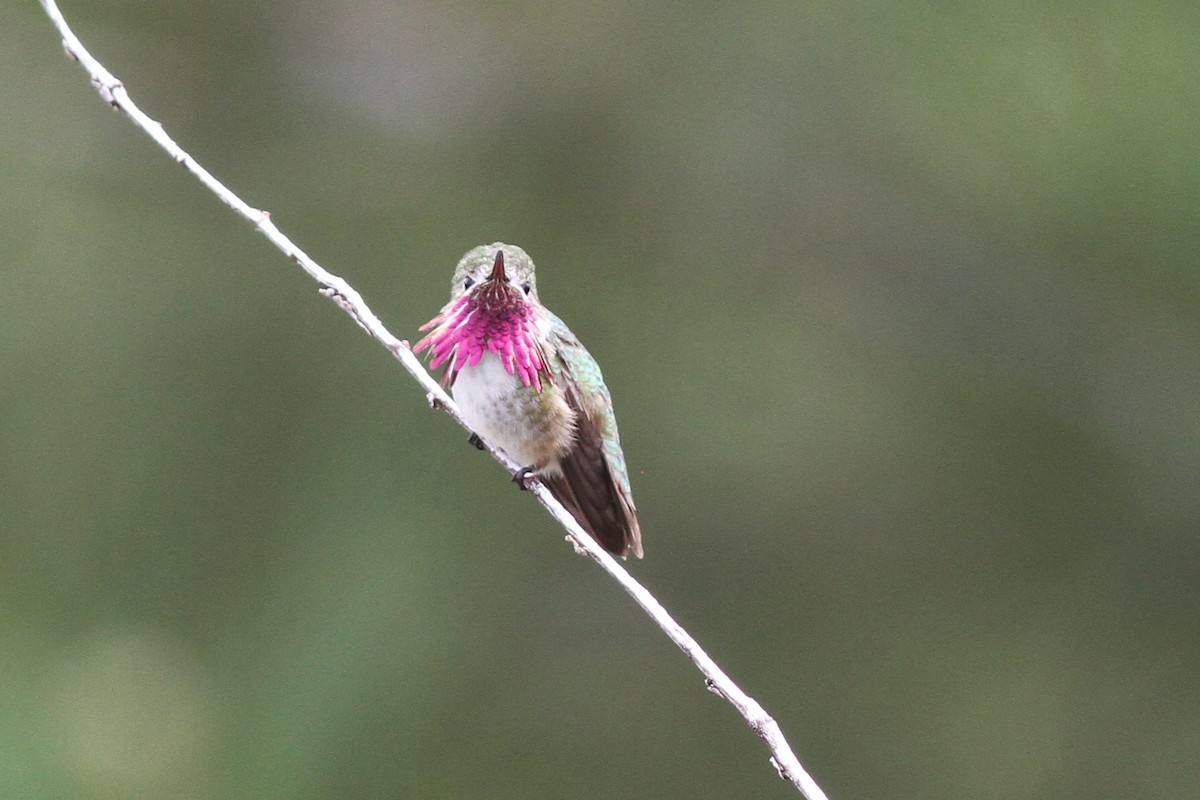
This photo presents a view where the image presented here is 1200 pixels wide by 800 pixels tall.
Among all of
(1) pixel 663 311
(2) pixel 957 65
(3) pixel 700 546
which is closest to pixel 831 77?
(2) pixel 957 65

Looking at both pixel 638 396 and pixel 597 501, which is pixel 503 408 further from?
pixel 638 396

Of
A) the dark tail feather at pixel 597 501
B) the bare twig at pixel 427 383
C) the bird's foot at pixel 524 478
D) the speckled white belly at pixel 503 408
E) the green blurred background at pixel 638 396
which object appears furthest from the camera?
the green blurred background at pixel 638 396

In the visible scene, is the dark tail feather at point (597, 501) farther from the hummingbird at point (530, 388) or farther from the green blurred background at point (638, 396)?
the green blurred background at point (638, 396)

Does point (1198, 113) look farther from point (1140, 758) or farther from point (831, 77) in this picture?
point (1140, 758)

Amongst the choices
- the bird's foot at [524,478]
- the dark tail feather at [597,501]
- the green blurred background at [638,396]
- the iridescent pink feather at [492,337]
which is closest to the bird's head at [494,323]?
the iridescent pink feather at [492,337]

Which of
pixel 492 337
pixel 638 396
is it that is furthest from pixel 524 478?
pixel 638 396

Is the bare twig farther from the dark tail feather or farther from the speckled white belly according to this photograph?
the dark tail feather

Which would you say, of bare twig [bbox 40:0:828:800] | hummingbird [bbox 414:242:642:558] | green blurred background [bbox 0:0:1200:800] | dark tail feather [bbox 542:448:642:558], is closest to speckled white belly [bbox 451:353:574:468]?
hummingbird [bbox 414:242:642:558]
